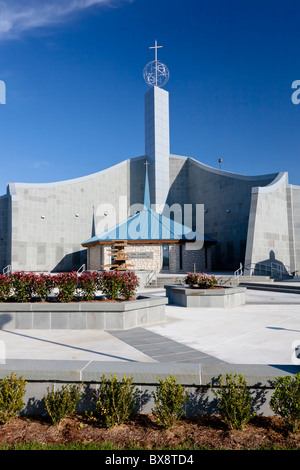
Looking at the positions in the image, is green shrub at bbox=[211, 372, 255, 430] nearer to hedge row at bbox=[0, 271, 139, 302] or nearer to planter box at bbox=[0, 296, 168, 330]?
planter box at bbox=[0, 296, 168, 330]

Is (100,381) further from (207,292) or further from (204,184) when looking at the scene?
(204,184)

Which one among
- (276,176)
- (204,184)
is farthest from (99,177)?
(276,176)

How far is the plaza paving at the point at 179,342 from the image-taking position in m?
6.70

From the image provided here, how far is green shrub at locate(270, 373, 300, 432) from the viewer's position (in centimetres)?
414

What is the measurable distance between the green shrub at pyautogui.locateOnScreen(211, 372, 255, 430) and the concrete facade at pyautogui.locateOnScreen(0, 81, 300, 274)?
79.8 feet

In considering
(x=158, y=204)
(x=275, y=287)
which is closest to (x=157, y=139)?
(x=158, y=204)

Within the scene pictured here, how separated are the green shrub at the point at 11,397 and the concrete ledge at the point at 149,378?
20 centimetres

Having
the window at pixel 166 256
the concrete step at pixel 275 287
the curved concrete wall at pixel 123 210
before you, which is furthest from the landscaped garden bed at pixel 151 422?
the window at pixel 166 256

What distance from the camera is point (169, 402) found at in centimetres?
435

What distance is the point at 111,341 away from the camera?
26.8 feet

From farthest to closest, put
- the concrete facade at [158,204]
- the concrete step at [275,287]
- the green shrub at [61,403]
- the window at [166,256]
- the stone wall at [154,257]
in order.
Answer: the window at [166,256] < the stone wall at [154,257] < the concrete facade at [158,204] < the concrete step at [275,287] < the green shrub at [61,403]

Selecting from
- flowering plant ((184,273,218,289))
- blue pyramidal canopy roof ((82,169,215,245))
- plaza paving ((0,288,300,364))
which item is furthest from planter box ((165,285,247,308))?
blue pyramidal canopy roof ((82,169,215,245))

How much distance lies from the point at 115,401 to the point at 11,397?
1.37 metres

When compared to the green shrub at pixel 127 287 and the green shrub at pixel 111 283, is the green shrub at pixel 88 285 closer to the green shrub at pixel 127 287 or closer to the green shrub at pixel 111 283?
the green shrub at pixel 111 283
